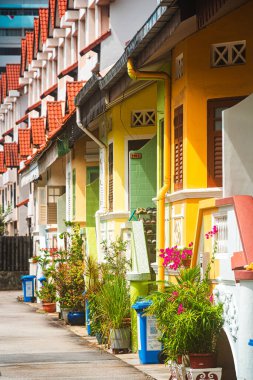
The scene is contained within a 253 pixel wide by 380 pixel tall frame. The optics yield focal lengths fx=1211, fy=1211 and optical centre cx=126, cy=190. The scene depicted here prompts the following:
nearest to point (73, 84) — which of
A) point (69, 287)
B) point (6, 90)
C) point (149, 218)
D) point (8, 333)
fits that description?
point (69, 287)

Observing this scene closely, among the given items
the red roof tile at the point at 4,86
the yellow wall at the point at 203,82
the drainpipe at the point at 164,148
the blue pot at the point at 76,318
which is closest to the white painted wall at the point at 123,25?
the blue pot at the point at 76,318

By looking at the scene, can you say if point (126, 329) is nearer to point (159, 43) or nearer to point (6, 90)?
point (159, 43)

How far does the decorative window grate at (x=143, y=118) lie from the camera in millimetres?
24016

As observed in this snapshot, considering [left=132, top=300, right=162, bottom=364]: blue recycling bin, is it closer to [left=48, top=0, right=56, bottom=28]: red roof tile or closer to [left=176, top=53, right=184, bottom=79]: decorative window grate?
[left=176, top=53, right=184, bottom=79]: decorative window grate

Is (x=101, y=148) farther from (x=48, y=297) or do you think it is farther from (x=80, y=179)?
(x=48, y=297)

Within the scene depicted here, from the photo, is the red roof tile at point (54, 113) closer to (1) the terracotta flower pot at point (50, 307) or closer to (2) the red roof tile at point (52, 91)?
(2) the red roof tile at point (52, 91)

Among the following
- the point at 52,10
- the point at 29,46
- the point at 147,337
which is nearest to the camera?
the point at 147,337

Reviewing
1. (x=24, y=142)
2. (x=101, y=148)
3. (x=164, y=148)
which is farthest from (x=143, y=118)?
(x=24, y=142)

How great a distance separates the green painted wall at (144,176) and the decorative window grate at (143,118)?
1.25 m

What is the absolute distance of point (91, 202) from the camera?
29.6 meters

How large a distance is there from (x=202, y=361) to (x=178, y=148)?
4372 millimetres

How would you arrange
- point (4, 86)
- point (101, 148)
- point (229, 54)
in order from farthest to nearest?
1. point (4, 86)
2. point (101, 148)
3. point (229, 54)

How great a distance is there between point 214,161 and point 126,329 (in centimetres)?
526

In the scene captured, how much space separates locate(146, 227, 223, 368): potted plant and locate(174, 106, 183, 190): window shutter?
2.82 meters
